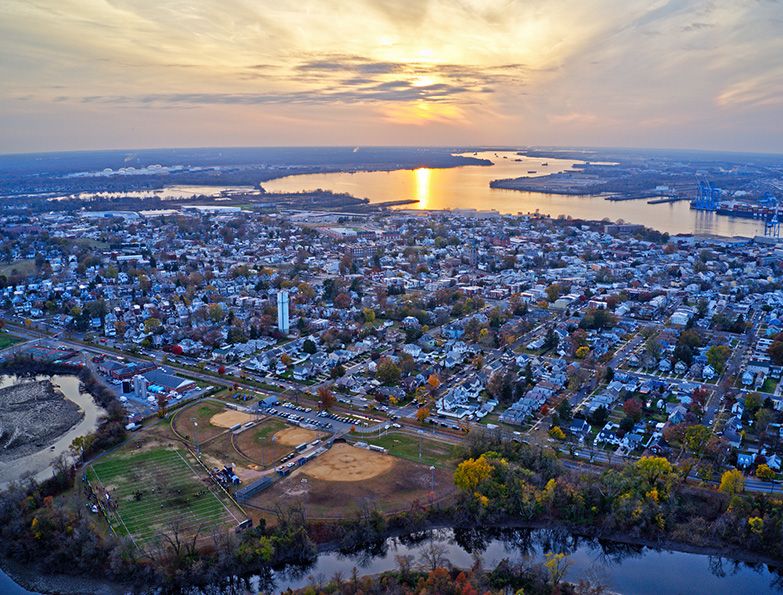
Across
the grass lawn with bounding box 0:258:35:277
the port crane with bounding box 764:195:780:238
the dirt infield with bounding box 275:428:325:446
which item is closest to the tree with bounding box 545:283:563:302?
the dirt infield with bounding box 275:428:325:446

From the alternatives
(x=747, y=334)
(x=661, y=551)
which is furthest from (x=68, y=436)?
(x=747, y=334)

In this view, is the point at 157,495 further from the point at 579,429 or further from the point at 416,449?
the point at 579,429

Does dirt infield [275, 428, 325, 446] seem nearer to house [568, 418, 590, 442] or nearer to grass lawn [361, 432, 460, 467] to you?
grass lawn [361, 432, 460, 467]

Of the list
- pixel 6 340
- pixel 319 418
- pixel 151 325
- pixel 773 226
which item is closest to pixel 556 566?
pixel 319 418

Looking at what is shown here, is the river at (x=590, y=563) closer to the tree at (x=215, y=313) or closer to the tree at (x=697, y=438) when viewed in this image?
the tree at (x=697, y=438)

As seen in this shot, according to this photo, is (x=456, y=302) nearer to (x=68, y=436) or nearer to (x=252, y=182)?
(x=68, y=436)

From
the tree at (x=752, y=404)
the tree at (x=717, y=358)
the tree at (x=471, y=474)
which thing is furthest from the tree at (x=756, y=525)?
the tree at (x=717, y=358)

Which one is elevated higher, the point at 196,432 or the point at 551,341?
the point at 551,341
